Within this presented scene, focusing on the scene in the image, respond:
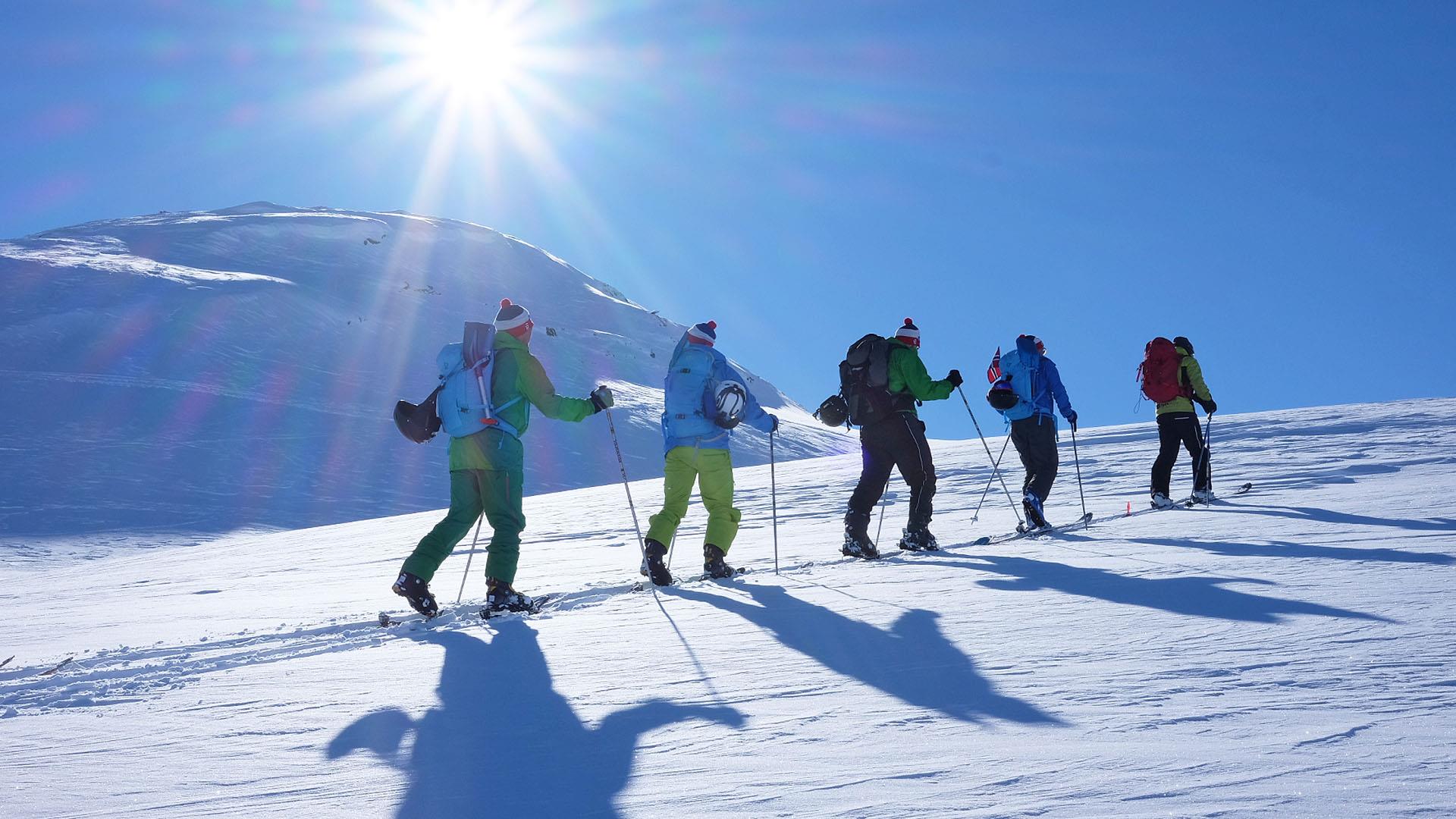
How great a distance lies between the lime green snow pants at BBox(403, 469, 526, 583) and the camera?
5.44 m

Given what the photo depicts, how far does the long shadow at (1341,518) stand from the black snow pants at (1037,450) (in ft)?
5.10

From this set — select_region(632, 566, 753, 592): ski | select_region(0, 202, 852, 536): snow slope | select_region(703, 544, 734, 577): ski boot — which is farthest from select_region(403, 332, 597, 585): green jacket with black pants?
select_region(0, 202, 852, 536): snow slope

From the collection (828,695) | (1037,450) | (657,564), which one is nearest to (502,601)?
(657,564)

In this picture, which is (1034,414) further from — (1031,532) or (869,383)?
(869,383)

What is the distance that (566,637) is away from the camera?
14.0ft

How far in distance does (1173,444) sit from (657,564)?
569cm

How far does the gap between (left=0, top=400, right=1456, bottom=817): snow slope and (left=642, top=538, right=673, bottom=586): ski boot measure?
0.65 feet

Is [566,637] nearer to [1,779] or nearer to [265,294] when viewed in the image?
[1,779]

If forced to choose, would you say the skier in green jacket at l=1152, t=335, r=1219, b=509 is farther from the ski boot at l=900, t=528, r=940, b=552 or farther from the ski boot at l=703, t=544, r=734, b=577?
the ski boot at l=703, t=544, r=734, b=577

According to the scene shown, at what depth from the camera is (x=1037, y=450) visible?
8242mm

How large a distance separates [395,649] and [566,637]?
2.63 feet

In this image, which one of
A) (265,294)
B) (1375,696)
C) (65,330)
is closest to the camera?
(1375,696)

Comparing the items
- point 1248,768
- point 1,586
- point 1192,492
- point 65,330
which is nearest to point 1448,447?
point 1192,492

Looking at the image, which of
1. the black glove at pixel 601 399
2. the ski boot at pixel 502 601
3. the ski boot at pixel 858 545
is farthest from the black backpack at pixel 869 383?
the ski boot at pixel 502 601
